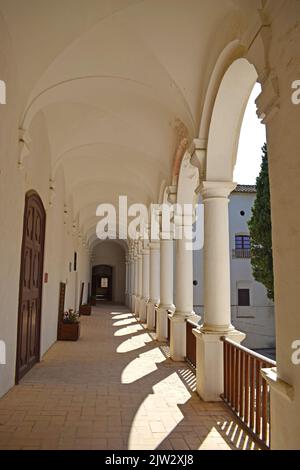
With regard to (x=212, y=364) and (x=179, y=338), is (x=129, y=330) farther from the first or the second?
(x=212, y=364)

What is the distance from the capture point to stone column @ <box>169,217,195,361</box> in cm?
788

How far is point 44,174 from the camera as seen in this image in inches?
310

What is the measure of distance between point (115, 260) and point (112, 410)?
26.6m

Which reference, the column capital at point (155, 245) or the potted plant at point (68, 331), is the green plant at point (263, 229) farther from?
the potted plant at point (68, 331)

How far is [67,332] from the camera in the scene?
33.1ft

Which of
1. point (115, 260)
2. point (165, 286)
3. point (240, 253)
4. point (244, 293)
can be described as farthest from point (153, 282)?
point (115, 260)

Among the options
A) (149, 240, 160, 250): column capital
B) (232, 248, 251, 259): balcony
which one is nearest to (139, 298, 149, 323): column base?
(149, 240, 160, 250): column capital

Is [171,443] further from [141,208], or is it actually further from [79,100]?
[141,208]

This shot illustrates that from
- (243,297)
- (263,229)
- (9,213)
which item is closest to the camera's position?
(9,213)

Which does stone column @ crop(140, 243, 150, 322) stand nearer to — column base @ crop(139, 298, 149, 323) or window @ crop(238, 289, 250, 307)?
column base @ crop(139, 298, 149, 323)

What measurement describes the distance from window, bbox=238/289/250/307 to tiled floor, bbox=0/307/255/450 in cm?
1597

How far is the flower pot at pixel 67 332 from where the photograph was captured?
1005 centimetres
